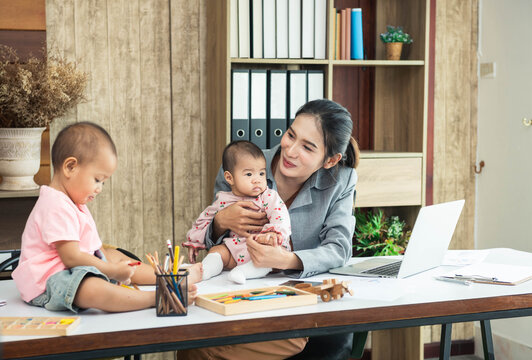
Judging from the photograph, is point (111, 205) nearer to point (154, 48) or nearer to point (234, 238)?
point (154, 48)

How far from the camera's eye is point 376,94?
3.54 meters

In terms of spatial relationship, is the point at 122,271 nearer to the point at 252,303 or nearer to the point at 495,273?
the point at 252,303

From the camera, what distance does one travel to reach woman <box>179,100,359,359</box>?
202cm

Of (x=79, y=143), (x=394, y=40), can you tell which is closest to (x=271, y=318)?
(x=79, y=143)

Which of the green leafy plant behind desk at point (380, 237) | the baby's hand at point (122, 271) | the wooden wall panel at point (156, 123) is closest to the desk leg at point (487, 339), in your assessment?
the green leafy plant behind desk at point (380, 237)

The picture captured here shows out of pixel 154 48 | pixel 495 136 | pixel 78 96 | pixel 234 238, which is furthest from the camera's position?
pixel 495 136

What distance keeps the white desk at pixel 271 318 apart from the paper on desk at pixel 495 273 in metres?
0.04

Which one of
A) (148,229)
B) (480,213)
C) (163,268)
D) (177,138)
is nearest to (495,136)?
(480,213)

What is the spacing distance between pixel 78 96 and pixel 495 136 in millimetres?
2233

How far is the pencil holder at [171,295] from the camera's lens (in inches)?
55.2

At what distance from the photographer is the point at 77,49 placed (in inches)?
121

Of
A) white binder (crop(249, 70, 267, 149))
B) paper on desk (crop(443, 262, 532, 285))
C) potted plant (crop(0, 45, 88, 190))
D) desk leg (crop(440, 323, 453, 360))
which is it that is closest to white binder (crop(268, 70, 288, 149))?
white binder (crop(249, 70, 267, 149))

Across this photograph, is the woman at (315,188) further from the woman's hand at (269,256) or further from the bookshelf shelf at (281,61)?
the bookshelf shelf at (281,61)

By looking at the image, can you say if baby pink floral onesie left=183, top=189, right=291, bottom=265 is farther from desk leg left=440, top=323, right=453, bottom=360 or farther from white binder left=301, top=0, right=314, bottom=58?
white binder left=301, top=0, right=314, bottom=58
